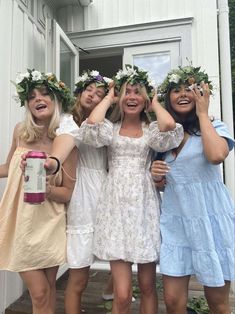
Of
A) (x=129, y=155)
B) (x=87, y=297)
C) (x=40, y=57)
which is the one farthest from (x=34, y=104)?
(x=87, y=297)

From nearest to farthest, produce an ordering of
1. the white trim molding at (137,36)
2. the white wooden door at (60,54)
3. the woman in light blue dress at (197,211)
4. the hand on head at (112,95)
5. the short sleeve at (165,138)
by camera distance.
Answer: the woman in light blue dress at (197,211) → the short sleeve at (165,138) → the hand on head at (112,95) → the white wooden door at (60,54) → the white trim molding at (137,36)

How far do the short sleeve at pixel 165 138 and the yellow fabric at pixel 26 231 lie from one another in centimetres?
60

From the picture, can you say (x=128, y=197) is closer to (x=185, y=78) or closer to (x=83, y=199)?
(x=83, y=199)

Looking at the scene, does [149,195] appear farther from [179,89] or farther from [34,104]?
[34,104]

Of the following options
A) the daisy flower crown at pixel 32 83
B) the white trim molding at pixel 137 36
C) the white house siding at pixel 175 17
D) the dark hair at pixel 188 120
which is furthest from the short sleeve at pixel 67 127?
the white trim molding at pixel 137 36

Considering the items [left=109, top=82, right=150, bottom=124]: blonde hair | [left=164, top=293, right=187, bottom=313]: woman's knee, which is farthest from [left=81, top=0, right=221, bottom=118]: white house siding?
[left=164, top=293, right=187, bottom=313]: woman's knee

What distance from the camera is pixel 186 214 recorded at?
169cm

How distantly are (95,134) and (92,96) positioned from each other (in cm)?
41

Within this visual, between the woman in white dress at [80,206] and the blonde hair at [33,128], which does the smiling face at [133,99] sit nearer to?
the woman in white dress at [80,206]

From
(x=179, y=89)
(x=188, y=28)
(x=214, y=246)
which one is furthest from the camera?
(x=188, y=28)

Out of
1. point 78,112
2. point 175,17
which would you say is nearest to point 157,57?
point 175,17

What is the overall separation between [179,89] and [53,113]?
2.52ft

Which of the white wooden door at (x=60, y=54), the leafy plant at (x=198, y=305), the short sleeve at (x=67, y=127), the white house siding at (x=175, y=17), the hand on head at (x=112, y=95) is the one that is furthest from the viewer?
the white house siding at (x=175, y=17)

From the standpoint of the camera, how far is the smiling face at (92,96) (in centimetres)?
212
